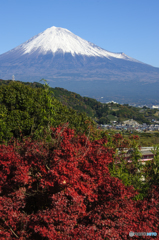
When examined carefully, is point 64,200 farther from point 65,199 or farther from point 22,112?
point 22,112

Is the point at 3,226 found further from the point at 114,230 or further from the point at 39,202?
the point at 114,230

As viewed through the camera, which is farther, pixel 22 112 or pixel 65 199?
pixel 22 112

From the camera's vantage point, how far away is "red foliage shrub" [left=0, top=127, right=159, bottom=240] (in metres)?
4.57

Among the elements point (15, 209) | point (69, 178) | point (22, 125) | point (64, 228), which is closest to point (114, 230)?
point (64, 228)

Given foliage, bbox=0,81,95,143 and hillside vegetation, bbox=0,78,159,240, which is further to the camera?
foliage, bbox=0,81,95,143

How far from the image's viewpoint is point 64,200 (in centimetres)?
455

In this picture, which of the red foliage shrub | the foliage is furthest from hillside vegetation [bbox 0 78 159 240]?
the foliage

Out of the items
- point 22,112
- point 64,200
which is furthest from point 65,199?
point 22,112

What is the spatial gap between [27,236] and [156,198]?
9.69 feet

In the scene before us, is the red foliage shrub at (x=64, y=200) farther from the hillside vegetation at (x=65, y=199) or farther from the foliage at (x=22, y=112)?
the foliage at (x=22, y=112)

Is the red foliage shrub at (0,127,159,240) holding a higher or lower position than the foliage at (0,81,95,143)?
lower

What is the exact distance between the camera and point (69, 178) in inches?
193

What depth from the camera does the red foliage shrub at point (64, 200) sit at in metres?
4.57

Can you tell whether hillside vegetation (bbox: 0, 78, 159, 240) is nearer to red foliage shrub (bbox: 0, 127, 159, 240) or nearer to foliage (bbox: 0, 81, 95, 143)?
red foliage shrub (bbox: 0, 127, 159, 240)
